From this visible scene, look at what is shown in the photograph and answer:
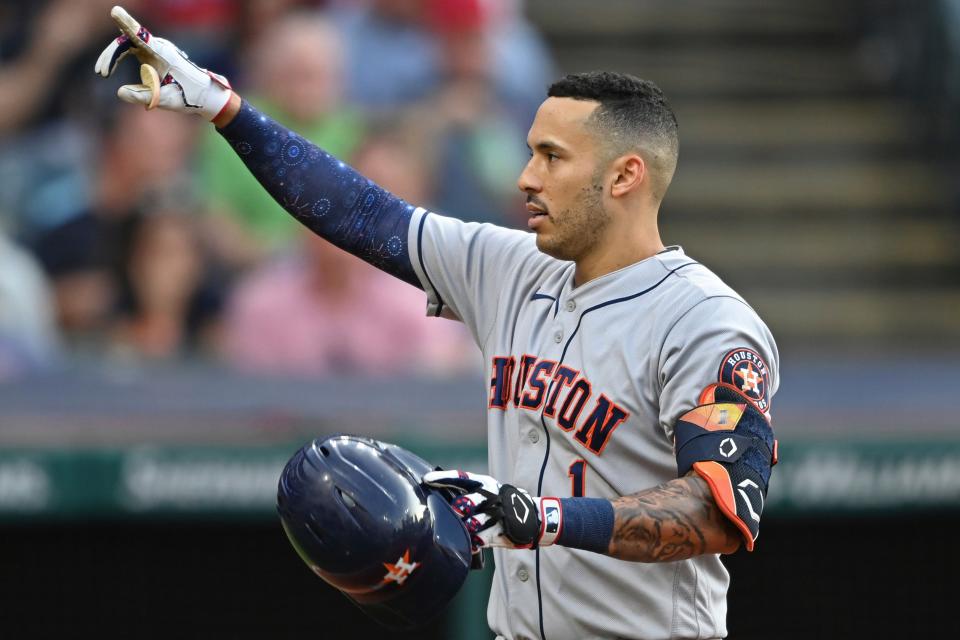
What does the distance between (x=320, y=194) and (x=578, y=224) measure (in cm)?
59

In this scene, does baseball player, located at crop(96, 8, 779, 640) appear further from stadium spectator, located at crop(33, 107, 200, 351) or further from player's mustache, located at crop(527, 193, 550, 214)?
stadium spectator, located at crop(33, 107, 200, 351)

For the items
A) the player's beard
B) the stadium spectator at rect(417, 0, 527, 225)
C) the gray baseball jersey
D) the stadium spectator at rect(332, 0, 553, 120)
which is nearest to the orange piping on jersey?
the gray baseball jersey

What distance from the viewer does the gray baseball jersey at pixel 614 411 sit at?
2.47m

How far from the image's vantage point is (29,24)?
632 centimetres

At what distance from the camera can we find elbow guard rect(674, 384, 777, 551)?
91.9 inches

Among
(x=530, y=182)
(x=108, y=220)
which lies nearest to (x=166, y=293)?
(x=108, y=220)

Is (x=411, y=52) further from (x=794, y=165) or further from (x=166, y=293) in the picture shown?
(x=794, y=165)

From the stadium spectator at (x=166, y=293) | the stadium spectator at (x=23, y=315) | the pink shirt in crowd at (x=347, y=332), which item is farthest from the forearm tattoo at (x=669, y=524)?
the stadium spectator at (x=166, y=293)

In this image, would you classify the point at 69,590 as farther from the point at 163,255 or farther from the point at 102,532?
the point at 163,255

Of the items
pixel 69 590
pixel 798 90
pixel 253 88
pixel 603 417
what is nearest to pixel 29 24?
pixel 253 88

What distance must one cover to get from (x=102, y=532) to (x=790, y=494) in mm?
2279

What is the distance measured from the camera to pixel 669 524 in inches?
91.5

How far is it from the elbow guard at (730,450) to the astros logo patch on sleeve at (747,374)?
0.05ft

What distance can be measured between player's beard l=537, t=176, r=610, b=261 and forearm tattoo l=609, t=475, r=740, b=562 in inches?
20.3
